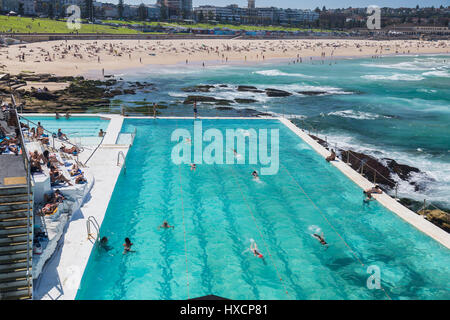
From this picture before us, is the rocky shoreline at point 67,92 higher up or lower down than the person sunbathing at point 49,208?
higher up

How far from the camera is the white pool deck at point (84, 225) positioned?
10188 millimetres

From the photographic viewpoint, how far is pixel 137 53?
8375cm

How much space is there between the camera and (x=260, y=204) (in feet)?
54.9

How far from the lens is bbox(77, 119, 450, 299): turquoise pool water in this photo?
11.6m

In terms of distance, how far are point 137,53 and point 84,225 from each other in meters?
76.6

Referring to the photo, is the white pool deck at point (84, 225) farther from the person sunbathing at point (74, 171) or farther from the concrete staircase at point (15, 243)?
the concrete staircase at point (15, 243)

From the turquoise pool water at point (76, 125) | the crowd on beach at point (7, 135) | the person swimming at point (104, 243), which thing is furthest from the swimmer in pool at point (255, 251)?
the turquoise pool water at point (76, 125)

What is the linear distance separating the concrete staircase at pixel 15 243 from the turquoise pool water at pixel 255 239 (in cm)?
214

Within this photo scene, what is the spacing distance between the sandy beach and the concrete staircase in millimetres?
48848

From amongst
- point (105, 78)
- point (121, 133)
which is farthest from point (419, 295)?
point (105, 78)

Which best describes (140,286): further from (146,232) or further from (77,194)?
(77,194)

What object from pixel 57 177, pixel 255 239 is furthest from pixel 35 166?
pixel 255 239

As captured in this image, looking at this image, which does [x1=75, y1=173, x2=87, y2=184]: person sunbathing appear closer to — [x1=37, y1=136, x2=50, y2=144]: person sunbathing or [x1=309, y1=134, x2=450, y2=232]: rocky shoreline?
[x1=37, y1=136, x2=50, y2=144]: person sunbathing

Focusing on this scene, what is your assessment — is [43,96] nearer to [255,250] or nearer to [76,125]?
[76,125]
